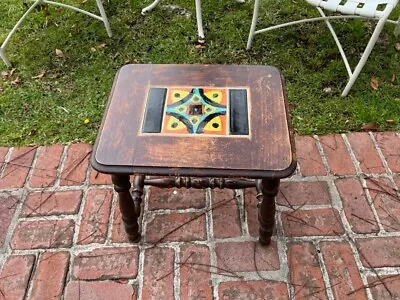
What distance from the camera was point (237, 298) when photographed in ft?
6.03

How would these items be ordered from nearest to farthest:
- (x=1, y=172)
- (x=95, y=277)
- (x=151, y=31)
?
(x=95, y=277), (x=1, y=172), (x=151, y=31)

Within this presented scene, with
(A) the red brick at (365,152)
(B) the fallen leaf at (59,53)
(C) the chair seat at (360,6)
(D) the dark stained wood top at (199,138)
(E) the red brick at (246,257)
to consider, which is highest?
(D) the dark stained wood top at (199,138)

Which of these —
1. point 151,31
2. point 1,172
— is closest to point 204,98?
point 1,172

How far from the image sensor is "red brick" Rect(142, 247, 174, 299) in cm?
186

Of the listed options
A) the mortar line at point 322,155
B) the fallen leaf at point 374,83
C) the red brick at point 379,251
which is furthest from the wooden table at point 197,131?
the fallen leaf at point 374,83

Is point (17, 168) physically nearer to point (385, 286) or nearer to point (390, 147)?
point (385, 286)

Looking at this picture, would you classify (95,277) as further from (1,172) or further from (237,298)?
(1,172)

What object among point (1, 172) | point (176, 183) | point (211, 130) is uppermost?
point (211, 130)

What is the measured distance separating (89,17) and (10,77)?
0.78 m

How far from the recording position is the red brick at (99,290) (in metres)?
1.86

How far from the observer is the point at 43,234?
6.86 feet

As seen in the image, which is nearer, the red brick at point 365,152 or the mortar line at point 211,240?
the mortar line at point 211,240

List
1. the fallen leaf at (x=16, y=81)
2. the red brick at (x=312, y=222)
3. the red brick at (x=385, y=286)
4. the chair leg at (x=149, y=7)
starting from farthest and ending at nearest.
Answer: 1. the chair leg at (x=149, y=7)
2. the fallen leaf at (x=16, y=81)
3. the red brick at (x=312, y=222)
4. the red brick at (x=385, y=286)

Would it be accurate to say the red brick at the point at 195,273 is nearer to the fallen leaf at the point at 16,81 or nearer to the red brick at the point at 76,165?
the red brick at the point at 76,165
